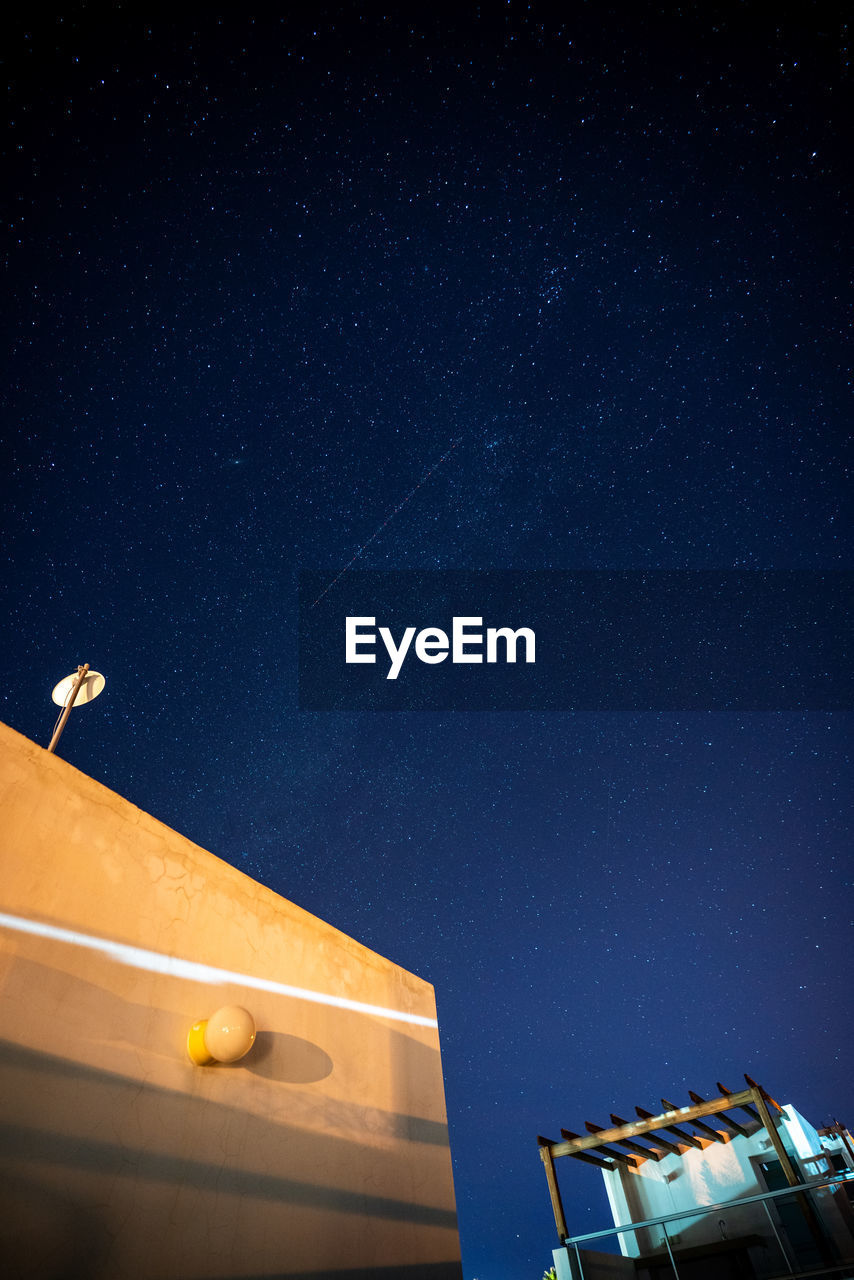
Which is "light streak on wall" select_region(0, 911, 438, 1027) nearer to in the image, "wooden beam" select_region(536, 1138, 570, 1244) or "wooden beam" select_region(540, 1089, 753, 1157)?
"wooden beam" select_region(536, 1138, 570, 1244)

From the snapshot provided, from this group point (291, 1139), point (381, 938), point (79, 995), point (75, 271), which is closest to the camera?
point (79, 995)

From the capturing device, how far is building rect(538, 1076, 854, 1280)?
29.5ft

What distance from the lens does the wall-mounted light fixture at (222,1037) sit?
306cm

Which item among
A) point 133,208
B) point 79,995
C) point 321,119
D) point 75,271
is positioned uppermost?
point 321,119

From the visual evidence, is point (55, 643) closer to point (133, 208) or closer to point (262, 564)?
point (262, 564)

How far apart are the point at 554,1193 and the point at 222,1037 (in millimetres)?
8879

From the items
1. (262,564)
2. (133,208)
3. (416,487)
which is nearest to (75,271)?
(133,208)

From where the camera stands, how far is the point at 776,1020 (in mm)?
28703

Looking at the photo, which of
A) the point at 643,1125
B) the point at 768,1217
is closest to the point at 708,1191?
the point at 643,1125

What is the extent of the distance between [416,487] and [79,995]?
10395 millimetres

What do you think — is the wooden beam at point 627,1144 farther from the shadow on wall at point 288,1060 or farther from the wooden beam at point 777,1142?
the shadow on wall at point 288,1060

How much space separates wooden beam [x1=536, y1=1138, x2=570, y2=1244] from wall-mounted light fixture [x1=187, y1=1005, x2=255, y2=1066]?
26.9 ft

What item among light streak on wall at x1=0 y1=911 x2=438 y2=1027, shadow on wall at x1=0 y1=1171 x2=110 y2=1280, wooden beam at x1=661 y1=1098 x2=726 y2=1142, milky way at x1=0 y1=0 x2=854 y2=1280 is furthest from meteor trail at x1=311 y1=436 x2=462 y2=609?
wooden beam at x1=661 y1=1098 x2=726 y2=1142

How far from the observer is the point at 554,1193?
8727mm
